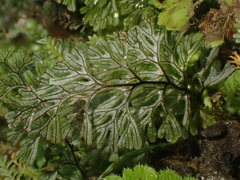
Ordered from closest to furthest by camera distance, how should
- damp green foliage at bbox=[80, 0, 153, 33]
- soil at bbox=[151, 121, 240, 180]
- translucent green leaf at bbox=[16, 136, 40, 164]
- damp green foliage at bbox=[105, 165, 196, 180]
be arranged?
damp green foliage at bbox=[105, 165, 196, 180]
soil at bbox=[151, 121, 240, 180]
translucent green leaf at bbox=[16, 136, 40, 164]
damp green foliage at bbox=[80, 0, 153, 33]

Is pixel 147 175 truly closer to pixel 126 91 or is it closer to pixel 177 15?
pixel 126 91

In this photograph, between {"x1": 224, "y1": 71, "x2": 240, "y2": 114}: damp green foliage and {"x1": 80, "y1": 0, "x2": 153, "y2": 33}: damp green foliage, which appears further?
{"x1": 80, "y1": 0, "x2": 153, "y2": 33}: damp green foliage

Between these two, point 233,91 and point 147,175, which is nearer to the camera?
point 147,175

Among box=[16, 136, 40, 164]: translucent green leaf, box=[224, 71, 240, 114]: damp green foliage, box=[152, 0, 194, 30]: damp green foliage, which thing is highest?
box=[152, 0, 194, 30]: damp green foliage

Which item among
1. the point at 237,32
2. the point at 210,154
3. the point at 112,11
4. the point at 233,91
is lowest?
the point at 210,154

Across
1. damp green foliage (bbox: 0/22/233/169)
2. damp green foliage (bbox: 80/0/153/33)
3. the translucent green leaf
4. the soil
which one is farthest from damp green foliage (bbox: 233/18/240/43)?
the translucent green leaf

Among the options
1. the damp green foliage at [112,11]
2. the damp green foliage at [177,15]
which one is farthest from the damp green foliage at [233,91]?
the damp green foliage at [112,11]

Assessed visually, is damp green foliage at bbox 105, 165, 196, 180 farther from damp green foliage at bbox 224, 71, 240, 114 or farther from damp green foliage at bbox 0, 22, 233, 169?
damp green foliage at bbox 224, 71, 240, 114

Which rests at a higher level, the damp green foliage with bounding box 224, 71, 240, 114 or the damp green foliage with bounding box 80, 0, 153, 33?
the damp green foliage with bounding box 80, 0, 153, 33

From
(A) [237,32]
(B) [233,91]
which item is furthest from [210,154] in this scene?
(A) [237,32]
